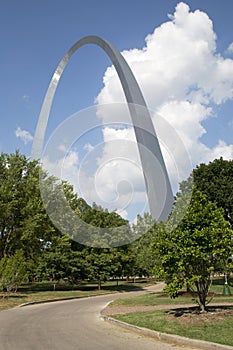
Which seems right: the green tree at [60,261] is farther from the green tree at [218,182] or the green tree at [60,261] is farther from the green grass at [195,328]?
the green grass at [195,328]

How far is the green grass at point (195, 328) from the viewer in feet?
28.7

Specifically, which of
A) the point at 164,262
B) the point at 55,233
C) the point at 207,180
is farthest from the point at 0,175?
the point at 164,262

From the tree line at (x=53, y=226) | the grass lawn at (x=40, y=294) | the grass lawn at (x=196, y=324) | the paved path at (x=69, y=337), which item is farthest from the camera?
the tree line at (x=53, y=226)

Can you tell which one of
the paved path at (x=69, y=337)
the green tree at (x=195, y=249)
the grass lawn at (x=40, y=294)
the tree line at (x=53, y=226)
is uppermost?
the tree line at (x=53, y=226)

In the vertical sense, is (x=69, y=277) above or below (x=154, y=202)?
below

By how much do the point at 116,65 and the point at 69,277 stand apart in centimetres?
2124

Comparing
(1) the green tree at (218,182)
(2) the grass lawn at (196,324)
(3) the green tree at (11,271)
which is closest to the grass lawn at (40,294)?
(3) the green tree at (11,271)

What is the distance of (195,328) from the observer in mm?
10078

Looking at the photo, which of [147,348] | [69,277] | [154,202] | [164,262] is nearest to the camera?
[147,348]

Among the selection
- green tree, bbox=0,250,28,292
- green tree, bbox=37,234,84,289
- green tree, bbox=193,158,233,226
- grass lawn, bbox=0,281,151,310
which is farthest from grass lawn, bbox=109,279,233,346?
green tree, bbox=37,234,84,289

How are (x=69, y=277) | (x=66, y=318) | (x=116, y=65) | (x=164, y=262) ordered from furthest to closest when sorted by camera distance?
1. (x=69, y=277)
2. (x=116, y=65)
3. (x=66, y=318)
4. (x=164, y=262)

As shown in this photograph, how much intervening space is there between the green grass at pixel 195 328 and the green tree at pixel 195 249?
45.3 inches

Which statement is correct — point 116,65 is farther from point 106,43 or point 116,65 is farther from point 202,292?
point 202,292

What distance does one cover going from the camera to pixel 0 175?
108 feet
